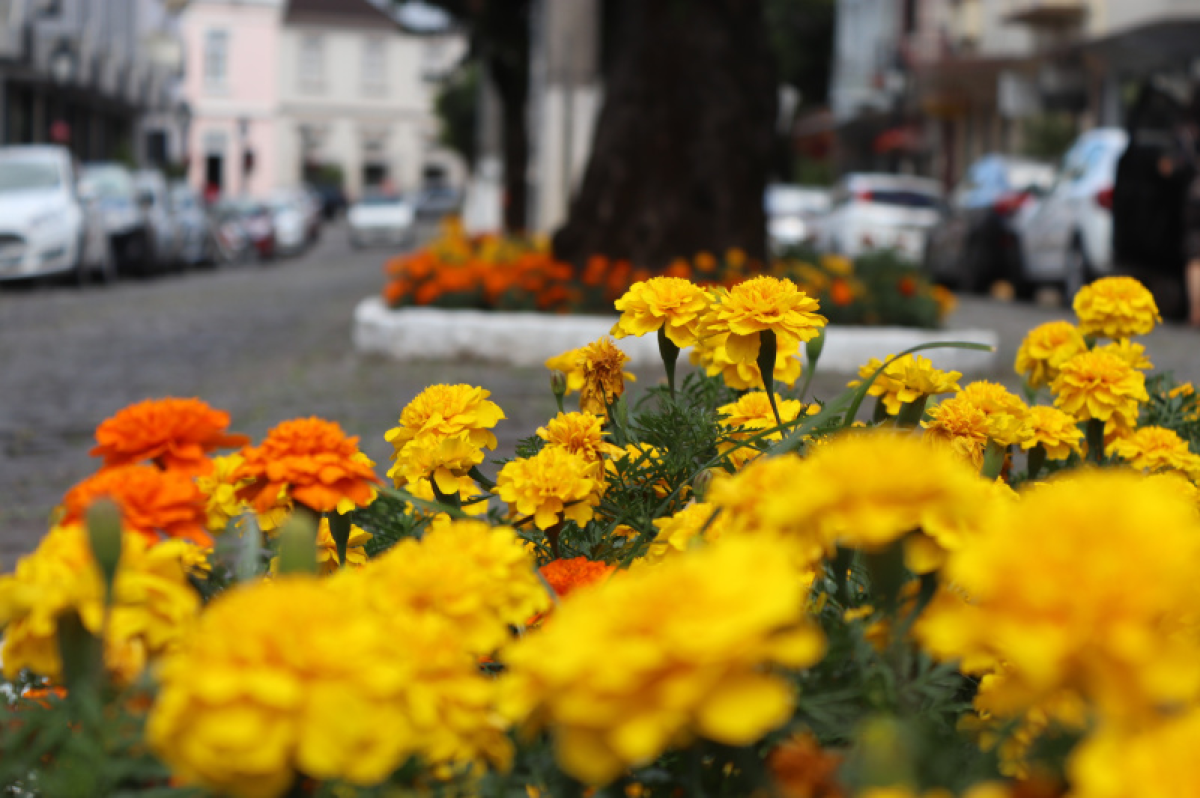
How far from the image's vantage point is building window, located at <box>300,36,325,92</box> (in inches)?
3172

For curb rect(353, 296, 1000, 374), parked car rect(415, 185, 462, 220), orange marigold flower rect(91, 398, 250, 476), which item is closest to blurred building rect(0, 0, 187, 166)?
parked car rect(415, 185, 462, 220)

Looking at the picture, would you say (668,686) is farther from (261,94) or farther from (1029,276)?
(261,94)

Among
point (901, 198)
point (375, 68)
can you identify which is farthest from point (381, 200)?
point (375, 68)

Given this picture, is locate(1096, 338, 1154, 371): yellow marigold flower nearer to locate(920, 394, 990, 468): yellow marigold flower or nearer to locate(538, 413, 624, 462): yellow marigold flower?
locate(920, 394, 990, 468): yellow marigold flower

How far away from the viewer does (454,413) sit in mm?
1772

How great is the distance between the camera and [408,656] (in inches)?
38.2

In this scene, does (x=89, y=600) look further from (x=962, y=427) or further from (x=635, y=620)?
(x=962, y=427)

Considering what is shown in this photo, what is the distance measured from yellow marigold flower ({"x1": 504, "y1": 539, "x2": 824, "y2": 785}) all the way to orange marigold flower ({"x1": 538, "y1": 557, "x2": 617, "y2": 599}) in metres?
0.60

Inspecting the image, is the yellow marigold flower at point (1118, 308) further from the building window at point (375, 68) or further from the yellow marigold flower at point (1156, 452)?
the building window at point (375, 68)

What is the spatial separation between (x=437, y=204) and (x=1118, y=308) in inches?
2510

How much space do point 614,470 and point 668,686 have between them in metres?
1.08

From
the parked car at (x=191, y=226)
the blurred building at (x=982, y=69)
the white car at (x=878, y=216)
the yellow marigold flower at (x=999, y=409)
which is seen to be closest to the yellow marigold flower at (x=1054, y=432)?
the yellow marigold flower at (x=999, y=409)

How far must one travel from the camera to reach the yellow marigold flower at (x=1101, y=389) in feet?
7.04

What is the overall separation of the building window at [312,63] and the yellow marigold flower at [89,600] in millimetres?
82088
